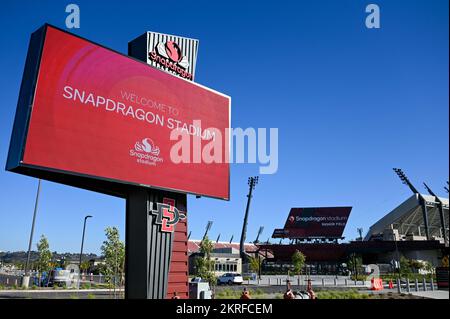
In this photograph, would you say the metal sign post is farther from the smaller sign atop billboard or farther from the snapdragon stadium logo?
the smaller sign atop billboard

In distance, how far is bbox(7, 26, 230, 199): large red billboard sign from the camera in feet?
48.8

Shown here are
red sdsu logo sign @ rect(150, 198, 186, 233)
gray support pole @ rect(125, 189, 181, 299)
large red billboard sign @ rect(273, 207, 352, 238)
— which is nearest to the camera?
gray support pole @ rect(125, 189, 181, 299)

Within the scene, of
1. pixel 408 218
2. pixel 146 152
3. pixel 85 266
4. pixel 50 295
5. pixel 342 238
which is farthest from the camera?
pixel 408 218

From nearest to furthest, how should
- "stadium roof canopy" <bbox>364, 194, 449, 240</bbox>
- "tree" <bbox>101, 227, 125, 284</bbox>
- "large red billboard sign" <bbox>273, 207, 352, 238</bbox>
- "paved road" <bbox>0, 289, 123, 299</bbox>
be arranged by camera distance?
"paved road" <bbox>0, 289, 123, 299</bbox> < "tree" <bbox>101, 227, 125, 284</bbox> < "stadium roof canopy" <bbox>364, 194, 449, 240</bbox> < "large red billboard sign" <bbox>273, 207, 352, 238</bbox>

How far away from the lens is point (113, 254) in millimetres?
31922

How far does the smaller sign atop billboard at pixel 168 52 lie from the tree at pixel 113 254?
1644cm

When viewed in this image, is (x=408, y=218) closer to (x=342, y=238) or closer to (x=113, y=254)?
(x=342, y=238)

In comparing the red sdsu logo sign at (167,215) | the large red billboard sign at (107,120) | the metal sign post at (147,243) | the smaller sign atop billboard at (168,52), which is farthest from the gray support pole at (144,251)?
the smaller sign atop billboard at (168,52)

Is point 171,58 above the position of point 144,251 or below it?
above

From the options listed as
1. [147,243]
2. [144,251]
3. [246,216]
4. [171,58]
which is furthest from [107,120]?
[246,216]

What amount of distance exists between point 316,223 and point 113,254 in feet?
213

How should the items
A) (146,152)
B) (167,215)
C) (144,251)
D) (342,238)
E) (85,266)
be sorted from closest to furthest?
(144,251) < (146,152) < (167,215) < (342,238) < (85,266)

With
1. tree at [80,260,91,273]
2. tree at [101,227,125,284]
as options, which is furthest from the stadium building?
tree at [101,227,125,284]
